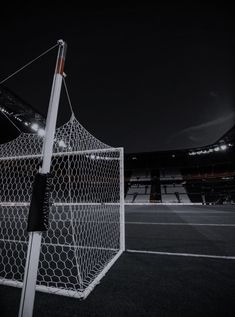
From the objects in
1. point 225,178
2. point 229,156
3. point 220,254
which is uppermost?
point 229,156

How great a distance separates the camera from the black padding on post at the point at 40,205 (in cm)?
93

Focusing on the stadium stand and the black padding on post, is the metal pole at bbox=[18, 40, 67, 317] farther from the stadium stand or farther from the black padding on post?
the stadium stand

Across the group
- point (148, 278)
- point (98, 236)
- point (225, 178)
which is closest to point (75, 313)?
point (148, 278)

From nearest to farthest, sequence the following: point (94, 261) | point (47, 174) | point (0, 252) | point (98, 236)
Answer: point (47, 174), point (94, 261), point (0, 252), point (98, 236)

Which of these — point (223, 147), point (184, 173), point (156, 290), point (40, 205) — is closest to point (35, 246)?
point (40, 205)

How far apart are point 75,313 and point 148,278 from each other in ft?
2.62

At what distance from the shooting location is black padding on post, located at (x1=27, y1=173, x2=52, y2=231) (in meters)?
0.93

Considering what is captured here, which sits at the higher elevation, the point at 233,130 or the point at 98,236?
the point at 233,130

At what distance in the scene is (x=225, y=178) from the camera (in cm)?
2194

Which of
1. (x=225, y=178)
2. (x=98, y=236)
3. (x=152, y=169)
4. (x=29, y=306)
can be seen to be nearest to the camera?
(x=29, y=306)

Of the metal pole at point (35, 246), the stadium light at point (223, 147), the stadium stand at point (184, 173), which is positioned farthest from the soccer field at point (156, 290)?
the stadium light at point (223, 147)

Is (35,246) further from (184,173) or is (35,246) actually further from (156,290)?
(184,173)

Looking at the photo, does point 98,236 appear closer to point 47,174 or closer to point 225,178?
point 47,174

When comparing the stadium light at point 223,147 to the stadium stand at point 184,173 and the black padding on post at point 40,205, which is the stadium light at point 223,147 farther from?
the black padding on post at point 40,205
